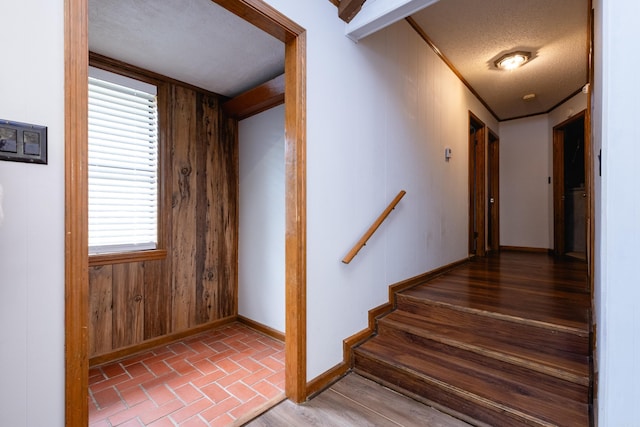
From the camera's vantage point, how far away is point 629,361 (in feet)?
3.08

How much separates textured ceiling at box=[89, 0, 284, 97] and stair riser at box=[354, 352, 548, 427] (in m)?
2.53

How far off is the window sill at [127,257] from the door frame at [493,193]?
18.2 ft

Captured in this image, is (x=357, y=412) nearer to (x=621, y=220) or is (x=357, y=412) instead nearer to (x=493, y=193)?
(x=621, y=220)

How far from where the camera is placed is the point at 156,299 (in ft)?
8.84

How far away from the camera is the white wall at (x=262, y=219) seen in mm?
2889

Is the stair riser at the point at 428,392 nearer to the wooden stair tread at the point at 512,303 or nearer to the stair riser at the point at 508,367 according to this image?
the stair riser at the point at 508,367

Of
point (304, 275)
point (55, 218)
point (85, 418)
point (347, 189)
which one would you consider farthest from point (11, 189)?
point (347, 189)

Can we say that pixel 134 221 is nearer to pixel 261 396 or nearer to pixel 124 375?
pixel 124 375

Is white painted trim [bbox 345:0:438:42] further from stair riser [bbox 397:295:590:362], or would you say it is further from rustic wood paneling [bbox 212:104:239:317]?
stair riser [bbox 397:295:590:362]

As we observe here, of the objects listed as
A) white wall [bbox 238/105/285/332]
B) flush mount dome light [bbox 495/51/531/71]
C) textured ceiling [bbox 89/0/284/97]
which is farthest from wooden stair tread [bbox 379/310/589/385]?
flush mount dome light [bbox 495/51/531/71]

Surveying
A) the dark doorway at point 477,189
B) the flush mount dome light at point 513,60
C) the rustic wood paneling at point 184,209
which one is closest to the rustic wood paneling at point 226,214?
the rustic wood paneling at point 184,209

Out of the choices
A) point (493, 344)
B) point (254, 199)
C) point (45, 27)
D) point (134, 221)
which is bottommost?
point (493, 344)

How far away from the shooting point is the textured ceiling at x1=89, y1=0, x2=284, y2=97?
1.90 m

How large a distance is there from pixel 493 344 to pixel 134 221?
2974mm
